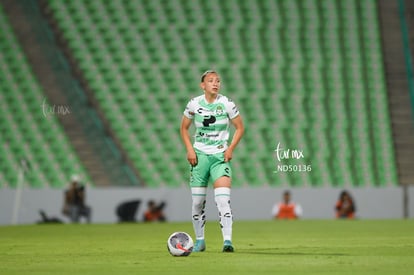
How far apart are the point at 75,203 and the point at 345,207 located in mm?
6945

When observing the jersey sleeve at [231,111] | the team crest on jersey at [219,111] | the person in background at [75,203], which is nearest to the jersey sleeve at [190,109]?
the team crest on jersey at [219,111]

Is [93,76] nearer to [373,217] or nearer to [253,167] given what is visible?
[253,167]

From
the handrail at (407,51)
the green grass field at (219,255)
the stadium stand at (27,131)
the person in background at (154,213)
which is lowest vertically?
the green grass field at (219,255)

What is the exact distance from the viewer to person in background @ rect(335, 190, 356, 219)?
24047 millimetres

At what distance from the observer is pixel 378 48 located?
3008 centimetres

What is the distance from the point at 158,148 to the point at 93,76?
3.38m

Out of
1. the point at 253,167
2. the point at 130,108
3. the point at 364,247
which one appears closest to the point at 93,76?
the point at 130,108

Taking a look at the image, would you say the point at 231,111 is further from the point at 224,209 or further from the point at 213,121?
the point at 224,209

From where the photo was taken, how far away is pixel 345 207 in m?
24.2

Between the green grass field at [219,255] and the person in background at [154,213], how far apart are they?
8.30 metres

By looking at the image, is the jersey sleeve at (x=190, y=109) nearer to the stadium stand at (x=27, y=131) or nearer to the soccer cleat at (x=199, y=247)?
the soccer cleat at (x=199, y=247)

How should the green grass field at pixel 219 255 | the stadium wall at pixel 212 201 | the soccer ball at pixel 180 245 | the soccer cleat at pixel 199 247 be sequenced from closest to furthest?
the green grass field at pixel 219 255, the soccer ball at pixel 180 245, the soccer cleat at pixel 199 247, the stadium wall at pixel 212 201

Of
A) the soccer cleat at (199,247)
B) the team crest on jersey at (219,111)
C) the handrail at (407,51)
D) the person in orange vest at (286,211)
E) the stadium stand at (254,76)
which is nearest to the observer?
the team crest on jersey at (219,111)

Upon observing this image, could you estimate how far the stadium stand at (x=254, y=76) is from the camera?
89.1ft
